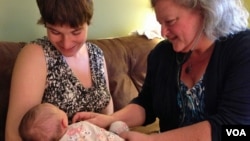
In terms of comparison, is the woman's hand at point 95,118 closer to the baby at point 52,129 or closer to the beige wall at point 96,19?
the baby at point 52,129

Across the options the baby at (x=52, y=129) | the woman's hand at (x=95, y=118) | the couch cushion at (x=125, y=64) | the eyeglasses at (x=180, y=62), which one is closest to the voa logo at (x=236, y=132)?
the eyeglasses at (x=180, y=62)

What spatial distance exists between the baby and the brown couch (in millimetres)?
539

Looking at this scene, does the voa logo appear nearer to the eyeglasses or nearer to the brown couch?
the eyeglasses

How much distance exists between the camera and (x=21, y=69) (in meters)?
1.46

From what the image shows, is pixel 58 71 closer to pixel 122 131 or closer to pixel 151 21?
pixel 122 131

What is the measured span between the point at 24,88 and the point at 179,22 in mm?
675

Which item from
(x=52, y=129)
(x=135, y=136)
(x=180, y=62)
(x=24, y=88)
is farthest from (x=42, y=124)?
(x=180, y=62)

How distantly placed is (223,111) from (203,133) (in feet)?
0.33

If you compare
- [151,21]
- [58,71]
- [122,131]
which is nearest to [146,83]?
[122,131]

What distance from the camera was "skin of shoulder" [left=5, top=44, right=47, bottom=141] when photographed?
4.66 feet

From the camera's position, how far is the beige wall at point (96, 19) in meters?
2.14

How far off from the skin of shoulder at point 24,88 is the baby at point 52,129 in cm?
10

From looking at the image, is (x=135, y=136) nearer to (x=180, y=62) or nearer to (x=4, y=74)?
(x=180, y=62)

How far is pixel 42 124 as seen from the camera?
4.17 ft
